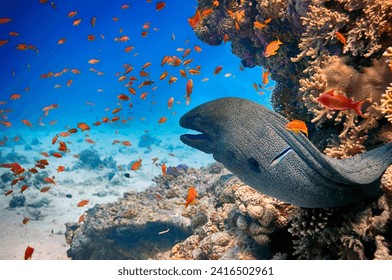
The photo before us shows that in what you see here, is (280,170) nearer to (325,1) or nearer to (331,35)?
(331,35)

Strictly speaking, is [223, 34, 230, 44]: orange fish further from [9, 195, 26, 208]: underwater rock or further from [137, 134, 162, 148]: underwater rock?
[137, 134, 162, 148]: underwater rock

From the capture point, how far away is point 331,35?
362 centimetres

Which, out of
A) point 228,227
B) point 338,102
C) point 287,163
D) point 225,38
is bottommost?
point 228,227

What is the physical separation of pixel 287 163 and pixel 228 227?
215 centimetres

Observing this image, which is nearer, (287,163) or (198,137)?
(287,163)

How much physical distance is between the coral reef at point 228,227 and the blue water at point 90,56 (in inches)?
1231

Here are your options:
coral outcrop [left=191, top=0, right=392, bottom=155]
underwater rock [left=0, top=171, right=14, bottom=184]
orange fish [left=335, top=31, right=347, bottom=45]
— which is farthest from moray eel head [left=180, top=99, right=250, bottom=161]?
underwater rock [left=0, top=171, right=14, bottom=184]

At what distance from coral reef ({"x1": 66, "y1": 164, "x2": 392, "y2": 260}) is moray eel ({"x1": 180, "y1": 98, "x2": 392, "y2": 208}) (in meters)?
0.18

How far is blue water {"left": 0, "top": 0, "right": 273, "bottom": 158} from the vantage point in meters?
43.0

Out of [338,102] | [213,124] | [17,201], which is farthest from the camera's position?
[17,201]

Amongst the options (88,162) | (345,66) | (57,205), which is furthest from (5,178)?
(345,66)

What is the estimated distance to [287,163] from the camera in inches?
99.0

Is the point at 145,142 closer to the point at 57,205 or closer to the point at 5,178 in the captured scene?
the point at 5,178
